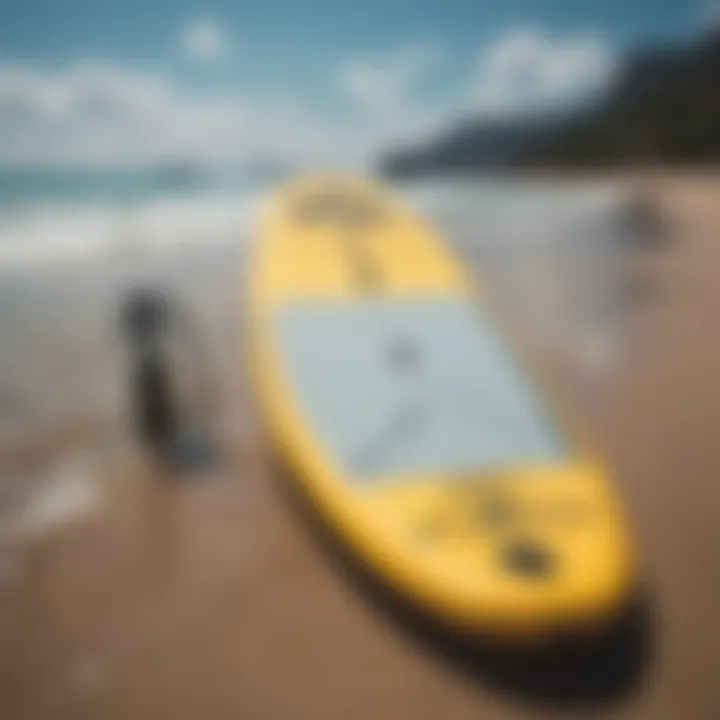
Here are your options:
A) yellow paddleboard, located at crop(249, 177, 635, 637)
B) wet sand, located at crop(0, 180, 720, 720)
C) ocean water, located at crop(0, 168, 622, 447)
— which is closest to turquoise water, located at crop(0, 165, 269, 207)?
ocean water, located at crop(0, 168, 622, 447)

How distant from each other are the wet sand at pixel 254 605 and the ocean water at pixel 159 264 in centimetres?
65

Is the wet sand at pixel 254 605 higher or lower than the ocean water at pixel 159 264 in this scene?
lower

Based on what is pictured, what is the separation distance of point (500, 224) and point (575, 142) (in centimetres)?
440

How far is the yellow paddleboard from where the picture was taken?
5.93 ft

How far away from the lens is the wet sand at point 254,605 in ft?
5.71

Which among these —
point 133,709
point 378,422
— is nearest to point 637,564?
point 378,422

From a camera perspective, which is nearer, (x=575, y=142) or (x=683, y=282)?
(x=683, y=282)

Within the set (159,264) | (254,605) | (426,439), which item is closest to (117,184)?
(159,264)

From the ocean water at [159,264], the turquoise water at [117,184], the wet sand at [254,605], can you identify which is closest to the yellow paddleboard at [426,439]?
the wet sand at [254,605]

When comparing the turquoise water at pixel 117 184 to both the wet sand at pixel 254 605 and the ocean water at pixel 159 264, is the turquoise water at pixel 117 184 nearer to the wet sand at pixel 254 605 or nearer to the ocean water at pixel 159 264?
the ocean water at pixel 159 264

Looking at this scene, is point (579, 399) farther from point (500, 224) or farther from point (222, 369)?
point (500, 224)

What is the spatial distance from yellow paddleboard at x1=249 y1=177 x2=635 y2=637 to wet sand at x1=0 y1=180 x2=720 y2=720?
0.52 ft

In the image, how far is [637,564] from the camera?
2094mm

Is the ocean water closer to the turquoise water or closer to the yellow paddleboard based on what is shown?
the turquoise water
